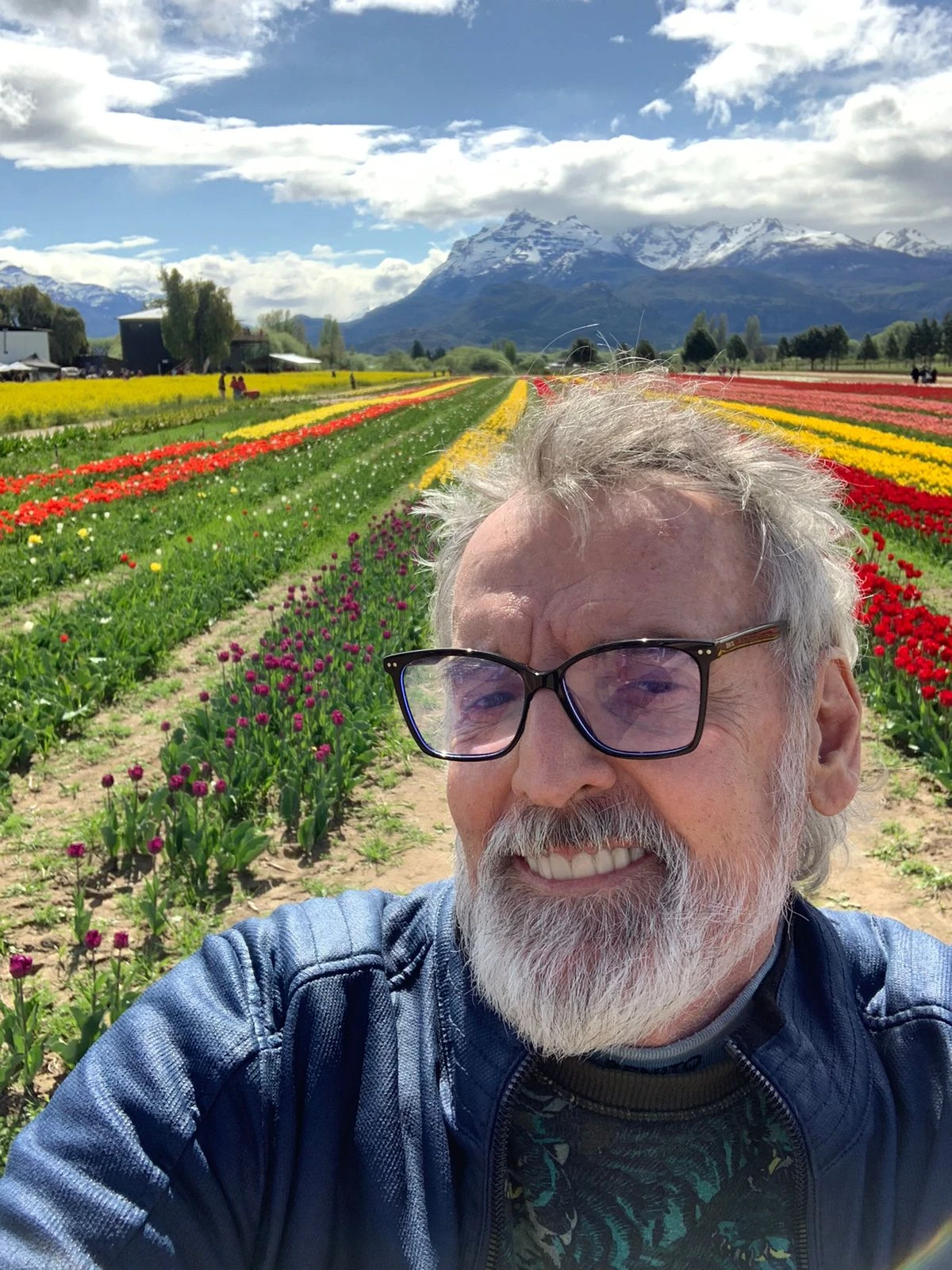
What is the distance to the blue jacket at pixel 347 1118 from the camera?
1214mm

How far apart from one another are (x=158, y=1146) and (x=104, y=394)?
3906 centimetres

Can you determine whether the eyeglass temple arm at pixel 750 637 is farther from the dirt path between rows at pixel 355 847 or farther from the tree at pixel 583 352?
the dirt path between rows at pixel 355 847

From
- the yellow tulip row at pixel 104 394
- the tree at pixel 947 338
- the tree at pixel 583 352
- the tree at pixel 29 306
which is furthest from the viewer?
the tree at pixel 29 306

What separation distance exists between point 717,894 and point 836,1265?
0.52 metres

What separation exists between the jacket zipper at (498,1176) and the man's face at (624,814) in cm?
11

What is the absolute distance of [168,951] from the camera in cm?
Answer: 369

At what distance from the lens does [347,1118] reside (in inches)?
52.7

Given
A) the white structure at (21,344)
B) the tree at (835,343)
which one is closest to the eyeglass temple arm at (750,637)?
the white structure at (21,344)

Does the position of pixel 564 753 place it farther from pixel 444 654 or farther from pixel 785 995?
pixel 785 995

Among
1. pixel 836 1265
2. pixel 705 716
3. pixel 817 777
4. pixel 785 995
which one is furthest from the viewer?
pixel 817 777

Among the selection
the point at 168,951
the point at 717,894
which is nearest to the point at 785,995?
the point at 717,894

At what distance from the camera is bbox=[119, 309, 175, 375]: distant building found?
96.4 m

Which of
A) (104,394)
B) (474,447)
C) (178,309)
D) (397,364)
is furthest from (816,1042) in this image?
(397,364)

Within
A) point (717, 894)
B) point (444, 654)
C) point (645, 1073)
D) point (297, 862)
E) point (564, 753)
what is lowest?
point (297, 862)
